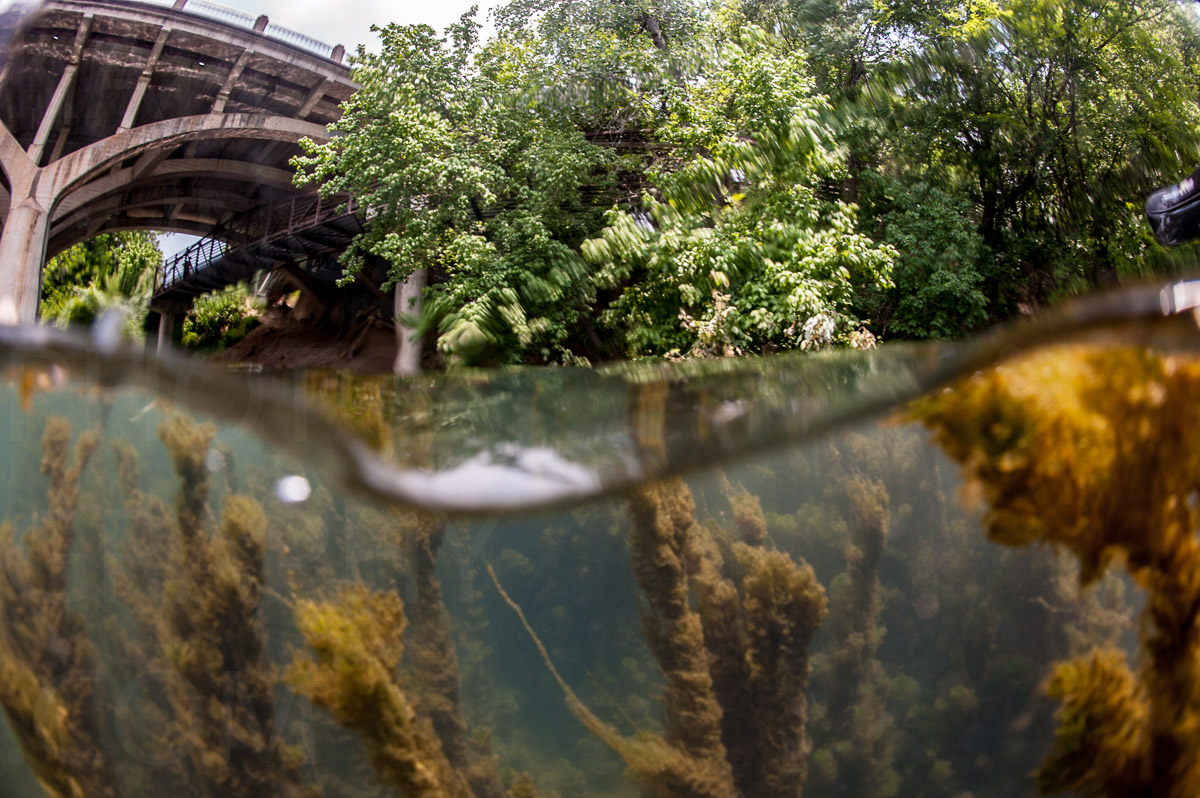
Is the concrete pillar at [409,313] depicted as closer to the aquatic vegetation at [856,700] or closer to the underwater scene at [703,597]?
the underwater scene at [703,597]

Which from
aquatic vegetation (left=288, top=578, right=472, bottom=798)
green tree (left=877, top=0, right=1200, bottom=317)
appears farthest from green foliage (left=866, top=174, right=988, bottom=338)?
aquatic vegetation (left=288, top=578, right=472, bottom=798)

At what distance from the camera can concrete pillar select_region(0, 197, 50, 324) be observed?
4707mm

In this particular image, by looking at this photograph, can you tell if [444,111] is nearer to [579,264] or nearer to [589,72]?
[589,72]

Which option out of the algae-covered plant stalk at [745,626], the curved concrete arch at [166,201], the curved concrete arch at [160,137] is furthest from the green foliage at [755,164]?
the algae-covered plant stalk at [745,626]

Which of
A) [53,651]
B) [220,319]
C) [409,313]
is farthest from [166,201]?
[53,651]

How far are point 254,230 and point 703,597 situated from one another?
518 centimetres

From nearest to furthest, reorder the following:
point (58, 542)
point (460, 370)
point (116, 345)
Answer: point (116, 345) → point (58, 542) → point (460, 370)

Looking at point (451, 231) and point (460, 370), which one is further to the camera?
point (451, 231)

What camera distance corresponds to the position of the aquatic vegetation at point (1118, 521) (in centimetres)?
183

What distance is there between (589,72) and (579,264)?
1660mm

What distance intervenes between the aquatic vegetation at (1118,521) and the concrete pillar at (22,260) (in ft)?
18.8

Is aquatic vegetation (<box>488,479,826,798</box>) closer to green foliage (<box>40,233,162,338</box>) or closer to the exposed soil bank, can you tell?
the exposed soil bank

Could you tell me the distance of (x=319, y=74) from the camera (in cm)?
549

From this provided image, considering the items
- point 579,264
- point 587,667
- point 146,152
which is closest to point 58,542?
point 587,667
